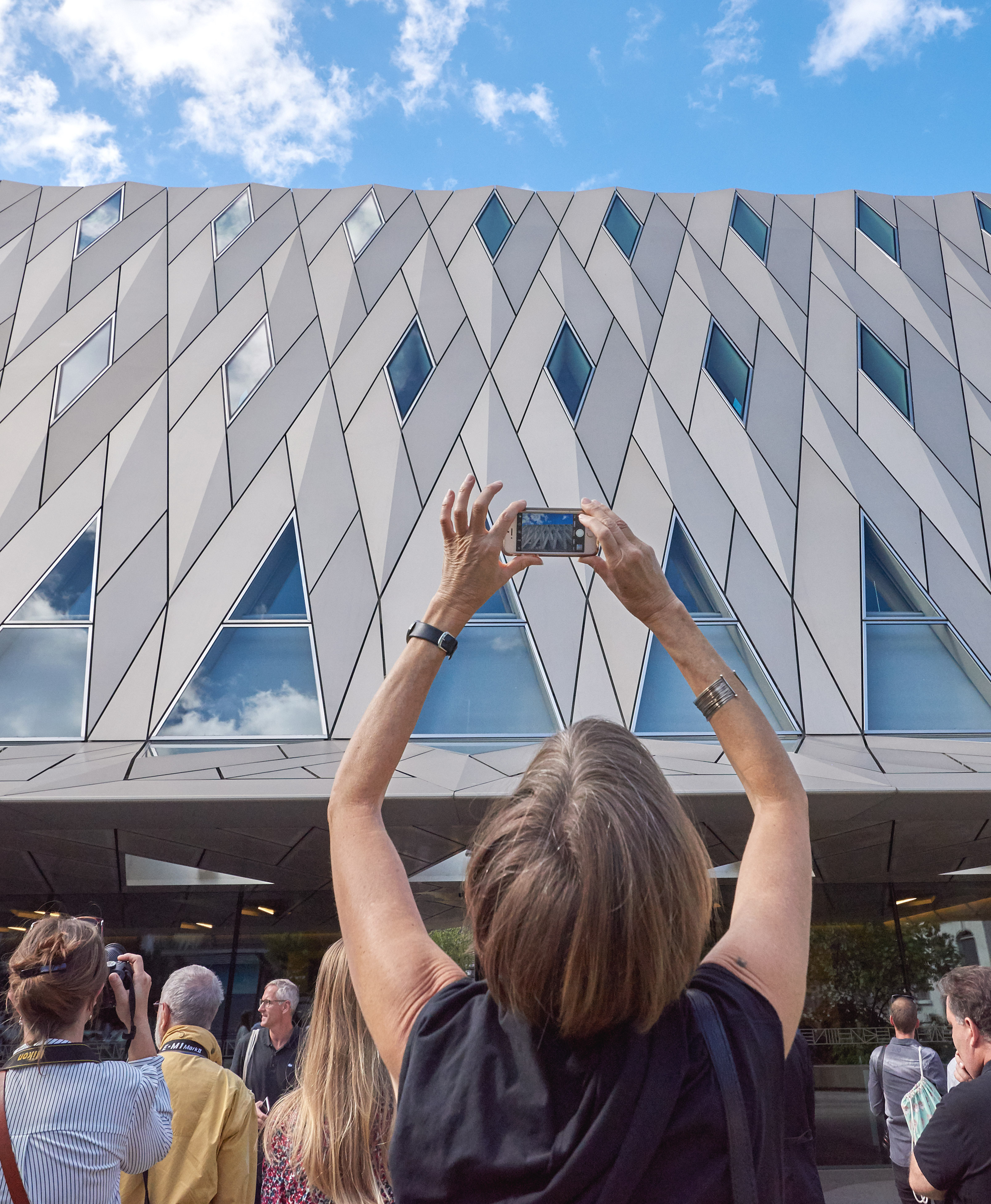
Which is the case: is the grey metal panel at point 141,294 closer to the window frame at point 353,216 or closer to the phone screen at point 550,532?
the window frame at point 353,216

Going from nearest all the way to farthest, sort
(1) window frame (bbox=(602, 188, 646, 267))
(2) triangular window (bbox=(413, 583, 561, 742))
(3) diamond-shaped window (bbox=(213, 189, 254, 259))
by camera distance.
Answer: (2) triangular window (bbox=(413, 583, 561, 742))
(1) window frame (bbox=(602, 188, 646, 267))
(3) diamond-shaped window (bbox=(213, 189, 254, 259))

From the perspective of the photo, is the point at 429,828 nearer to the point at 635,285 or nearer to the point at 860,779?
the point at 860,779

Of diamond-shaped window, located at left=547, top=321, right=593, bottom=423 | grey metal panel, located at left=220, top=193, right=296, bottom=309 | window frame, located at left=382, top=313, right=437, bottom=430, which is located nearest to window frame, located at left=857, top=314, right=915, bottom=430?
diamond-shaped window, located at left=547, top=321, right=593, bottom=423

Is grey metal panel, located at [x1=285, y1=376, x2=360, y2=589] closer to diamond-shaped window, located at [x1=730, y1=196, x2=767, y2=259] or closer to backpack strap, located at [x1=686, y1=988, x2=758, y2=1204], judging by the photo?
diamond-shaped window, located at [x1=730, y1=196, x2=767, y2=259]

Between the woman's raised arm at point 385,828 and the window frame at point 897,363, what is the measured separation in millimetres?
16204

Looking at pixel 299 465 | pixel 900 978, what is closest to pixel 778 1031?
pixel 900 978

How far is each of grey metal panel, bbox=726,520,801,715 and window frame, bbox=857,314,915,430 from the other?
428cm

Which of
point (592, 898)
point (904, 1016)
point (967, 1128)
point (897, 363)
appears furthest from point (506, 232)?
point (592, 898)

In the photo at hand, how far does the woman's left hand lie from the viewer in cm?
175

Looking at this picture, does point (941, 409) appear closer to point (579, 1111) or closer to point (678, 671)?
point (678, 671)

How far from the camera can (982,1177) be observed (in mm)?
2979

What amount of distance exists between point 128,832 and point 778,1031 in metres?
10.7

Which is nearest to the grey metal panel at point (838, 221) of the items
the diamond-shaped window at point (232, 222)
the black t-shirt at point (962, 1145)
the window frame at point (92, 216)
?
the diamond-shaped window at point (232, 222)

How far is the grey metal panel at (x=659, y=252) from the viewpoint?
17.5 meters
